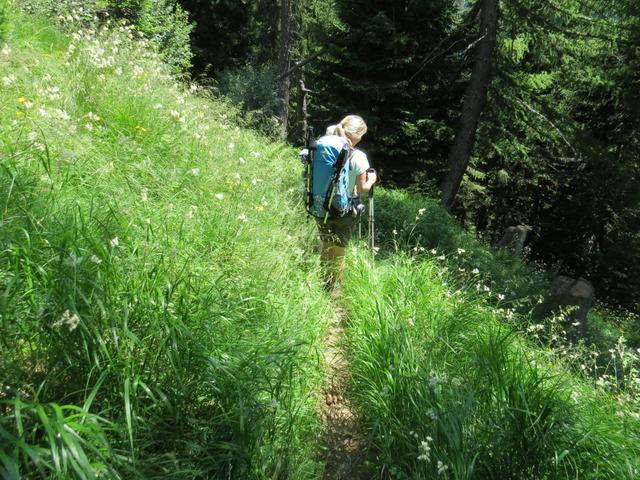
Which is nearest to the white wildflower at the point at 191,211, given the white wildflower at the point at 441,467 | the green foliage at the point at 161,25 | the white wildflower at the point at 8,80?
the white wildflower at the point at 8,80

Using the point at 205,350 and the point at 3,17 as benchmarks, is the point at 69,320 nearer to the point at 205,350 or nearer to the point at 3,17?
the point at 205,350

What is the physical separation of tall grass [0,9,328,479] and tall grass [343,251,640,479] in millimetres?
430

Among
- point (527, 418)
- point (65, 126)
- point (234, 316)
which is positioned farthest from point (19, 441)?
point (65, 126)

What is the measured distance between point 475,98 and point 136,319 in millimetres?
11174

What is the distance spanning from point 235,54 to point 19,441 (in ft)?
74.5

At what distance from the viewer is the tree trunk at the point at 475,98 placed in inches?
428

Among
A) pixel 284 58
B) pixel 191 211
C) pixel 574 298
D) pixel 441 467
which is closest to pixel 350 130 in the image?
pixel 191 211

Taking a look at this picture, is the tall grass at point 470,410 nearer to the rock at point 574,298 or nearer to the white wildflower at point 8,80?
the rock at point 574,298

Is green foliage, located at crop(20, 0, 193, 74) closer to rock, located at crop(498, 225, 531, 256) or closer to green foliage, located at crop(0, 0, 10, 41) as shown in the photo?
green foliage, located at crop(0, 0, 10, 41)

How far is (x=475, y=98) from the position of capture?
11.3 m

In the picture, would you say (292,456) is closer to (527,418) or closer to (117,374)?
(117,374)

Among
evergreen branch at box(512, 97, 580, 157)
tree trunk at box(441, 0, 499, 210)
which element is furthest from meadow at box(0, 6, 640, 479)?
evergreen branch at box(512, 97, 580, 157)

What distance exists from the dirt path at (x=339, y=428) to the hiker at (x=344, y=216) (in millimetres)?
1082

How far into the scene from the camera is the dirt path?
104 inches
